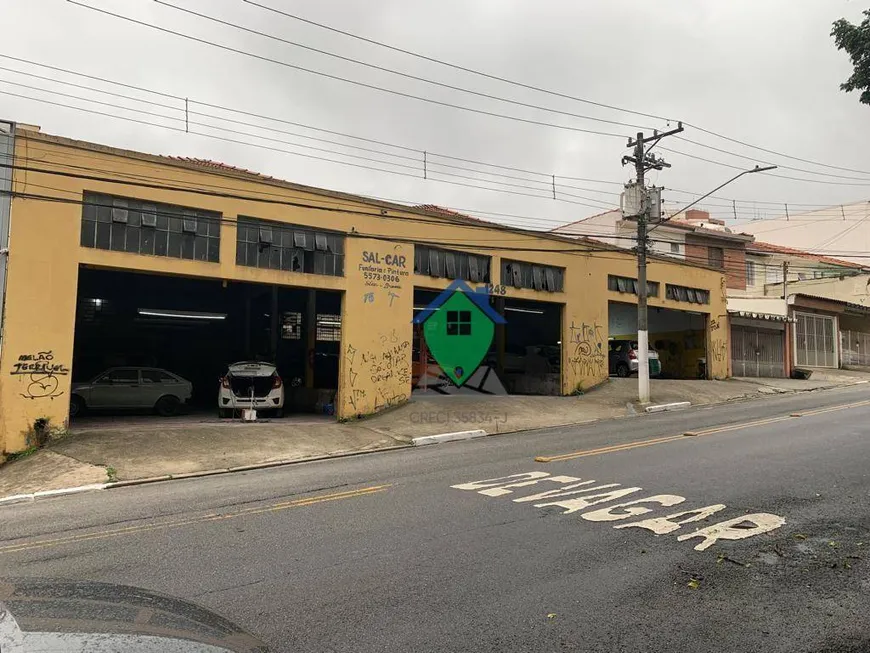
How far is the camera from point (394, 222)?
1764 cm

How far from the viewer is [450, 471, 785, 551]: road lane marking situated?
621cm

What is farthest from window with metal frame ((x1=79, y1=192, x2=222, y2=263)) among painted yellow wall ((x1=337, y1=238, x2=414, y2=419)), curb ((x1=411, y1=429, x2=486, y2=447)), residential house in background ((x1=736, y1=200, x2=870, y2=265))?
A: residential house in background ((x1=736, y1=200, x2=870, y2=265))

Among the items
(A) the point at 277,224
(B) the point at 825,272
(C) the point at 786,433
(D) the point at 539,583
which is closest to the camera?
(D) the point at 539,583

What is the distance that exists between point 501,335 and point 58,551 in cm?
1939

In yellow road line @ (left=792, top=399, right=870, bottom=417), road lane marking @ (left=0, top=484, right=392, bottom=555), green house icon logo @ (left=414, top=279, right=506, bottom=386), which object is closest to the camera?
road lane marking @ (left=0, top=484, right=392, bottom=555)

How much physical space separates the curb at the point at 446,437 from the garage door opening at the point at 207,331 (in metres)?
5.67

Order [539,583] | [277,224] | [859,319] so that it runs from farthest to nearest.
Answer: [859,319]
[277,224]
[539,583]

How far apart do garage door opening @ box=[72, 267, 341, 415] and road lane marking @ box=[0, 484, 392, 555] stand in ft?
36.9

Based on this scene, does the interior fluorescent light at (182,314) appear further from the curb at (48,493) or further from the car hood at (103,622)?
the car hood at (103,622)

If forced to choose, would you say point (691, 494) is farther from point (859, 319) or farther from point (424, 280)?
point (859, 319)

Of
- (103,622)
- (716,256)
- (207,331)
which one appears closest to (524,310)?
(207,331)

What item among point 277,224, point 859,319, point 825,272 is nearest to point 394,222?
point 277,224

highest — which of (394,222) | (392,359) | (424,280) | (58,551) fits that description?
(394,222)

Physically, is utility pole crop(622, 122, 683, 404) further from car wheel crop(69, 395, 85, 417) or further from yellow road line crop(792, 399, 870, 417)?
car wheel crop(69, 395, 85, 417)
